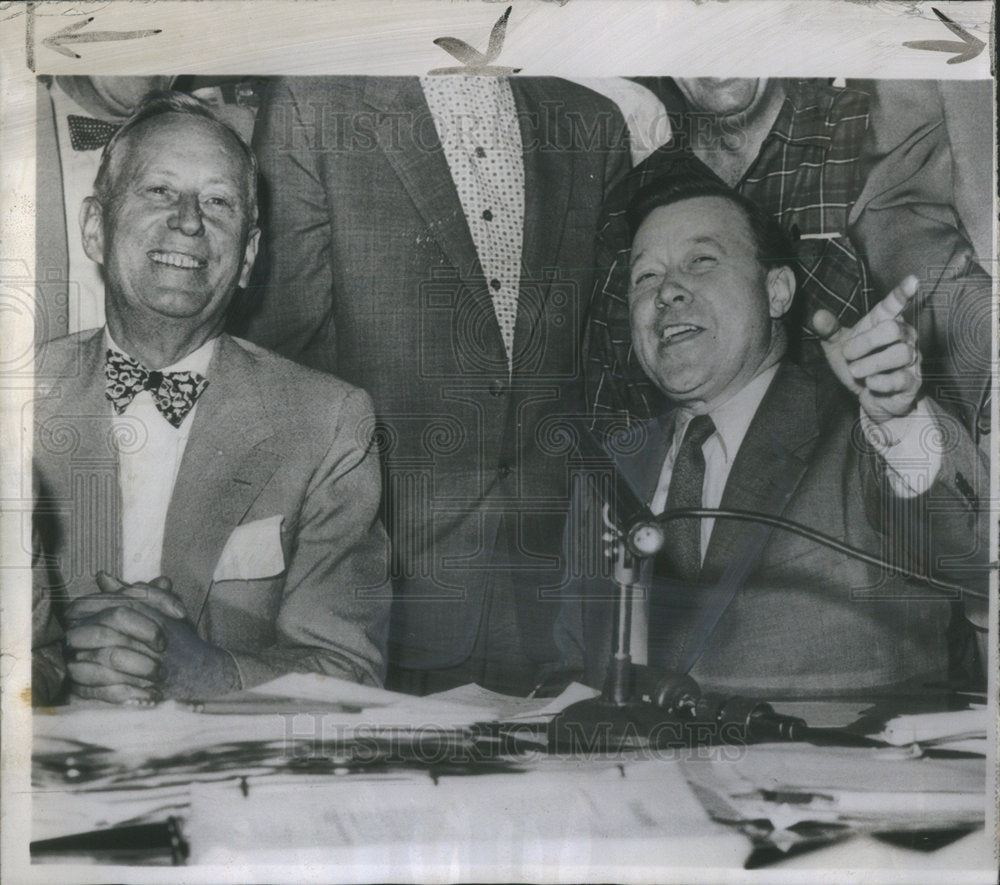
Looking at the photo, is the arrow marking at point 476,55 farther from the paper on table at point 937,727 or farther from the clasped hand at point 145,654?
the paper on table at point 937,727

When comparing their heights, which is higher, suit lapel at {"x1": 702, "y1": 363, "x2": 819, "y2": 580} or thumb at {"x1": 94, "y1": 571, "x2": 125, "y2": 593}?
suit lapel at {"x1": 702, "y1": 363, "x2": 819, "y2": 580}

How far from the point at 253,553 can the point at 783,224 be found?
5.29ft

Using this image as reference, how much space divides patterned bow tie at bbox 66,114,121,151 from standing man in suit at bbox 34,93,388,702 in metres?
0.04

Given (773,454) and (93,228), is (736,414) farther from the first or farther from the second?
(93,228)

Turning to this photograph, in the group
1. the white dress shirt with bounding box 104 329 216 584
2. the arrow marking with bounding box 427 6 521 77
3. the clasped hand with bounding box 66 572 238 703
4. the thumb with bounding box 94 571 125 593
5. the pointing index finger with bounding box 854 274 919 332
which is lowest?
the clasped hand with bounding box 66 572 238 703

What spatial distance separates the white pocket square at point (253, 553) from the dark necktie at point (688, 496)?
1.01 meters

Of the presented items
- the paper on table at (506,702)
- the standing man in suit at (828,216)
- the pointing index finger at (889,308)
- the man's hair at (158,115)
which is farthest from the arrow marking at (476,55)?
the paper on table at (506,702)

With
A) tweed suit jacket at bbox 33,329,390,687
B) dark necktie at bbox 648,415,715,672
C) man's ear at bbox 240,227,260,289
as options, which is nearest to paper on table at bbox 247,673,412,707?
tweed suit jacket at bbox 33,329,390,687

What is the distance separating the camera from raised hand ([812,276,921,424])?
2.56 meters

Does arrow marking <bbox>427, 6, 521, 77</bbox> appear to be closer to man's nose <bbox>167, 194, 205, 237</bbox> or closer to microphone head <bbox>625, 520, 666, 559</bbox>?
man's nose <bbox>167, 194, 205, 237</bbox>

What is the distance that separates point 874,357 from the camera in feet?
8.41

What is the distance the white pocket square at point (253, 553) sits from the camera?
8.17ft

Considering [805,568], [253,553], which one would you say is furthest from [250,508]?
[805,568]

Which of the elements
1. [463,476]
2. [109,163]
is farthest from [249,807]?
[109,163]
